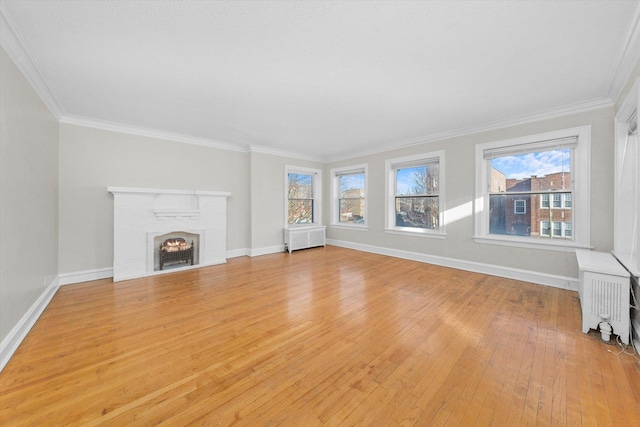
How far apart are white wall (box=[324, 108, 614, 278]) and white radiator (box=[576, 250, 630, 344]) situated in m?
1.13

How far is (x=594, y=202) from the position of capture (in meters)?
2.96

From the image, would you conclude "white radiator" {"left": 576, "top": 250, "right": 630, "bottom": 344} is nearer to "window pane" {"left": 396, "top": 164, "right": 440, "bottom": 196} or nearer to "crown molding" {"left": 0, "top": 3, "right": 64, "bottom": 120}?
"window pane" {"left": 396, "top": 164, "right": 440, "bottom": 196}

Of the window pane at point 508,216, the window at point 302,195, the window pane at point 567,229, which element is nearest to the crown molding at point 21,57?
the window at point 302,195

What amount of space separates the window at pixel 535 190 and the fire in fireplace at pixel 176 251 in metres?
5.12

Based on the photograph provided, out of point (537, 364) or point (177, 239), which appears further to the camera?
point (177, 239)

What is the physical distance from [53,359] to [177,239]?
2.62 metres

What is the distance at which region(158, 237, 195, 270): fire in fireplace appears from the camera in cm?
402

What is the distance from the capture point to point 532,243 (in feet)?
11.2

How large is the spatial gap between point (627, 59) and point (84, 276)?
6.92 metres

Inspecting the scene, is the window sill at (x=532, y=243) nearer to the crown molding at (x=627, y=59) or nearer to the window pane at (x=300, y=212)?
the crown molding at (x=627, y=59)

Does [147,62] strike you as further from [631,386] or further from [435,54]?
[631,386]

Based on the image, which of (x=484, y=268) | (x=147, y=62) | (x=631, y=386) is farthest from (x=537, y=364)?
(x=147, y=62)

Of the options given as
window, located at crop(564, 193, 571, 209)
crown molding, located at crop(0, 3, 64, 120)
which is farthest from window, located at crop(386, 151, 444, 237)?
crown molding, located at crop(0, 3, 64, 120)

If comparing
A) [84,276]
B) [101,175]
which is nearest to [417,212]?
[101,175]
